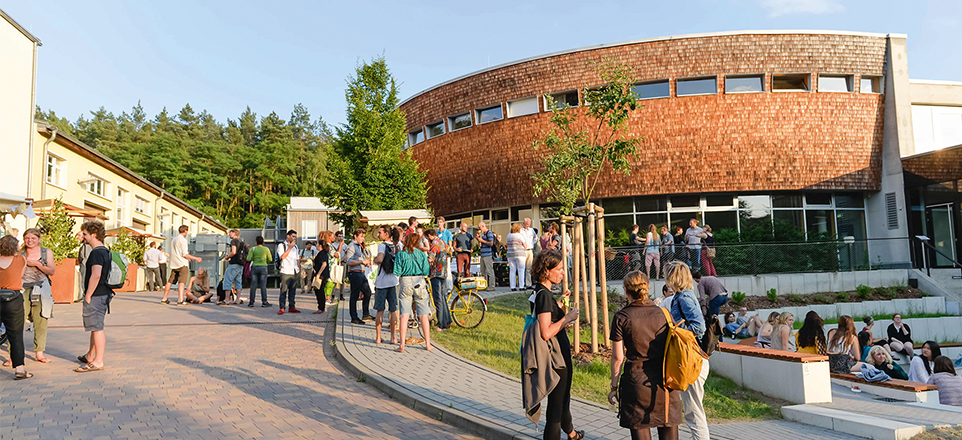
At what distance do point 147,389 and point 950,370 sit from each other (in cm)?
1200

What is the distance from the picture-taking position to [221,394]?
255 inches

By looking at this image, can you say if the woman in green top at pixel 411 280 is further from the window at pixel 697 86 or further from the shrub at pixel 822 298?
the window at pixel 697 86

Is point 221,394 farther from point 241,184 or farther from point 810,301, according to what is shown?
point 241,184

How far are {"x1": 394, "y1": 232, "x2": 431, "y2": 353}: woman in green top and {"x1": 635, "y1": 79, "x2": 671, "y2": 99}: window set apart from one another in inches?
632

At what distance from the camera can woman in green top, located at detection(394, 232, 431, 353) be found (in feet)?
27.6

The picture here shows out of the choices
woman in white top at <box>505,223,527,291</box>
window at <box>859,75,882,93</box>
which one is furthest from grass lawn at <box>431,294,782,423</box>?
window at <box>859,75,882,93</box>

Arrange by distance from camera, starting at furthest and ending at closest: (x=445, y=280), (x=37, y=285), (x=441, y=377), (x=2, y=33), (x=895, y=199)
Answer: (x=895, y=199) < (x=2, y=33) < (x=445, y=280) < (x=37, y=285) < (x=441, y=377)

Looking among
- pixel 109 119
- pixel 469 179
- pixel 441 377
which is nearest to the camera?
pixel 441 377

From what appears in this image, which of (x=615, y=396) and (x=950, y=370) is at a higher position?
(x=615, y=396)

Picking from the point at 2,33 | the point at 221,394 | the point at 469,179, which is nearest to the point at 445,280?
the point at 221,394

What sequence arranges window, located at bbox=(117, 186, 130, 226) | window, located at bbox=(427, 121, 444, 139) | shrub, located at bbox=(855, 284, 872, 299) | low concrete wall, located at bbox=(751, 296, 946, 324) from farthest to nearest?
1. window, located at bbox=(117, 186, 130, 226)
2. window, located at bbox=(427, 121, 444, 139)
3. shrub, located at bbox=(855, 284, 872, 299)
4. low concrete wall, located at bbox=(751, 296, 946, 324)

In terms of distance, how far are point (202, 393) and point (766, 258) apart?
1532 cm

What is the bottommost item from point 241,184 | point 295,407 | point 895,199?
point 295,407

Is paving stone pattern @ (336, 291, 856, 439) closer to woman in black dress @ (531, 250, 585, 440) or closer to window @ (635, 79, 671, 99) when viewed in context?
woman in black dress @ (531, 250, 585, 440)
